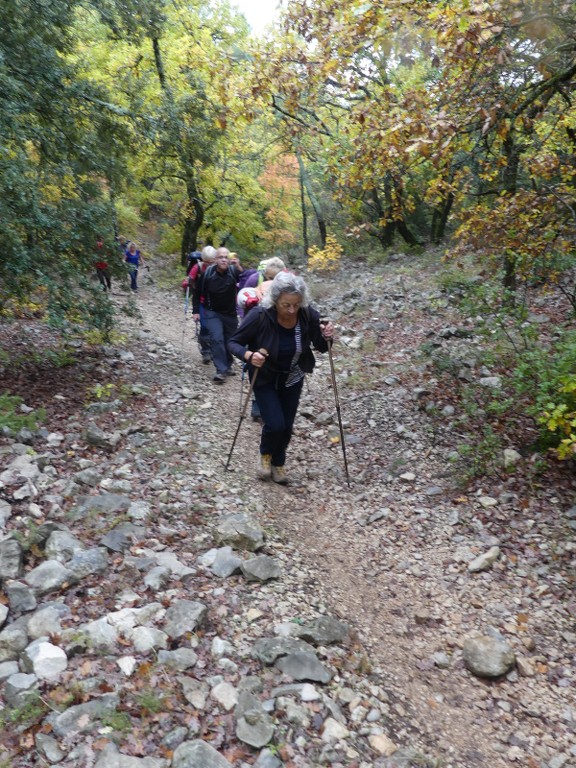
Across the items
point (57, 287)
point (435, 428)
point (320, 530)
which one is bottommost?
point (320, 530)

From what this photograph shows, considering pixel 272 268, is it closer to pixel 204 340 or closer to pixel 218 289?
pixel 218 289

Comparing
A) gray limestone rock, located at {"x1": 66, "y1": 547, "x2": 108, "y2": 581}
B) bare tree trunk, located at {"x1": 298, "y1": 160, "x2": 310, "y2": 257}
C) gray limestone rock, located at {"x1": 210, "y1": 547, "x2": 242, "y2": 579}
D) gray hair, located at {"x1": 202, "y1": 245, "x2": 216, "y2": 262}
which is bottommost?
gray limestone rock, located at {"x1": 66, "y1": 547, "x2": 108, "y2": 581}

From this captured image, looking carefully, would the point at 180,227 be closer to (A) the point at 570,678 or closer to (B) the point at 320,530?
(B) the point at 320,530

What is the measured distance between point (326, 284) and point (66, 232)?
13.1 meters

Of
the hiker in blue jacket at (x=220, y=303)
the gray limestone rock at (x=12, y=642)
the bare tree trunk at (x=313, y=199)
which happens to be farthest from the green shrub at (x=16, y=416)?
the bare tree trunk at (x=313, y=199)

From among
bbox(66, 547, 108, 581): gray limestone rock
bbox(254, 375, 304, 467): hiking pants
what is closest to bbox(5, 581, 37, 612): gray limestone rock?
bbox(66, 547, 108, 581): gray limestone rock

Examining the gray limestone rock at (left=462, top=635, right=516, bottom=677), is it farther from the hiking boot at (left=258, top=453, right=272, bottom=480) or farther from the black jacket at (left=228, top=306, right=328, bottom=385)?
the black jacket at (left=228, top=306, right=328, bottom=385)

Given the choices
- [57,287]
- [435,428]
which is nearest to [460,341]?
[435,428]

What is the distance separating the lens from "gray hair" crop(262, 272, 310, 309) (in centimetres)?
552

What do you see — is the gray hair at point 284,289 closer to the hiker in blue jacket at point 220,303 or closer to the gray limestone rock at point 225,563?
the gray limestone rock at point 225,563

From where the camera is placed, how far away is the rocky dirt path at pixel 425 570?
3609mm

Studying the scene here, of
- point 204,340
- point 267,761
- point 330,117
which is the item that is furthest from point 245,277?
point 267,761

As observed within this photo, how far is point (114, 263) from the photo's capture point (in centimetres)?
926

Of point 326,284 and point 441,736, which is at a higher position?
point 326,284
